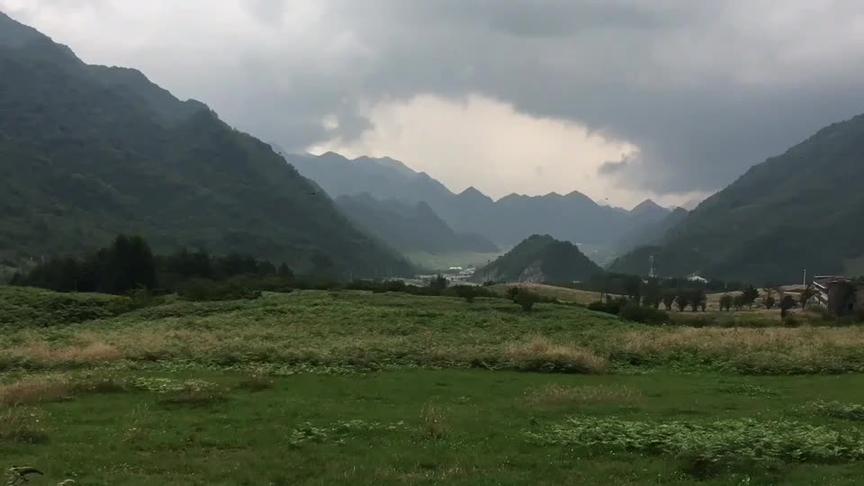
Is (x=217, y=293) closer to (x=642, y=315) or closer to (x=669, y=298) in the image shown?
(x=642, y=315)

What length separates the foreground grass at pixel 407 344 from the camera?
3844 centimetres

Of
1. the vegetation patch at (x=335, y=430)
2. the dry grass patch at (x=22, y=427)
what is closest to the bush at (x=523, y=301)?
the vegetation patch at (x=335, y=430)

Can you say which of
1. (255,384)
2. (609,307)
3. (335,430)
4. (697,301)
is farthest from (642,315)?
(697,301)

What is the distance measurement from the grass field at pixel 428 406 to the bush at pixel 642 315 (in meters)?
22.4

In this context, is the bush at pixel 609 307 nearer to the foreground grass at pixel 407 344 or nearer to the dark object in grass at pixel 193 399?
the foreground grass at pixel 407 344

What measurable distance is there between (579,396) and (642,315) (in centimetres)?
5407

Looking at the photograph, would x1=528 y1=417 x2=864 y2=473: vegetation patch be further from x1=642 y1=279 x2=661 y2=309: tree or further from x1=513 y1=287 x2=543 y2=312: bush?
x1=642 y1=279 x2=661 y2=309: tree

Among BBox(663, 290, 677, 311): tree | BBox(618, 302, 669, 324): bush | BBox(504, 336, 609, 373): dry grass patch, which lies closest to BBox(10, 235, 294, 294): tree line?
BBox(618, 302, 669, 324): bush

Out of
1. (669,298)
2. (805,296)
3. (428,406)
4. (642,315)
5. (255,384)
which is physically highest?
(805,296)

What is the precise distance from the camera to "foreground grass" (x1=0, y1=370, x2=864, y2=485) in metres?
15.7

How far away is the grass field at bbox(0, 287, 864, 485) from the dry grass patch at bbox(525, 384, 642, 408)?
15 centimetres

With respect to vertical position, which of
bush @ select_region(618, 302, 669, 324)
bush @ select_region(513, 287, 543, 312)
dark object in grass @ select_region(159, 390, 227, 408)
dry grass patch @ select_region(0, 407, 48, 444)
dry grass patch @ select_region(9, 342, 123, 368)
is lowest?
dry grass patch @ select_region(9, 342, 123, 368)

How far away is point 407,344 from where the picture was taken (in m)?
44.7

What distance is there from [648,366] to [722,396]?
1180 cm
